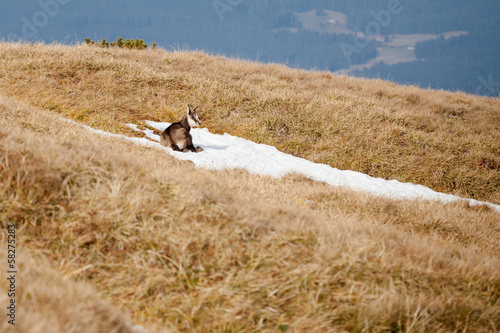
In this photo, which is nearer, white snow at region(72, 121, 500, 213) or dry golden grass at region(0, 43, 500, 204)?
white snow at region(72, 121, 500, 213)

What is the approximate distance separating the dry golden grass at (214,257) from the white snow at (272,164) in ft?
19.7

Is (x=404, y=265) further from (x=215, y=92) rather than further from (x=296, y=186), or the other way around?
(x=215, y=92)

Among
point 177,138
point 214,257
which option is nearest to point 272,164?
point 177,138

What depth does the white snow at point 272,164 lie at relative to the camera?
11250 millimetres

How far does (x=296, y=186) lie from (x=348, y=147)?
657 cm

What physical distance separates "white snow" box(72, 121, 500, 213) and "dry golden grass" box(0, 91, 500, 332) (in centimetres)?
601

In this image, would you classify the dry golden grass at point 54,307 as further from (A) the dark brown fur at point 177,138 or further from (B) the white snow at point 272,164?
(A) the dark brown fur at point 177,138

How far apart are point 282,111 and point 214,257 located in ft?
47.2

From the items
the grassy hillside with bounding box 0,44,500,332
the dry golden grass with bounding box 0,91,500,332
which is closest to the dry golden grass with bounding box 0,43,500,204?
the grassy hillside with bounding box 0,44,500,332

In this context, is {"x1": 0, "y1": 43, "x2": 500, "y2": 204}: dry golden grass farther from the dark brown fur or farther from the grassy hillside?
the grassy hillside

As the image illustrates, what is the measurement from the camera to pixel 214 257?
3.79 metres

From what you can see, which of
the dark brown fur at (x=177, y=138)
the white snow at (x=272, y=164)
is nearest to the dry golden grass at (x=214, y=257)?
the white snow at (x=272, y=164)

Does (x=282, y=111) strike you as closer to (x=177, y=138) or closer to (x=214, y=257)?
(x=177, y=138)

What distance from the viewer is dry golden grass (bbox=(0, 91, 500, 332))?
3275 millimetres
